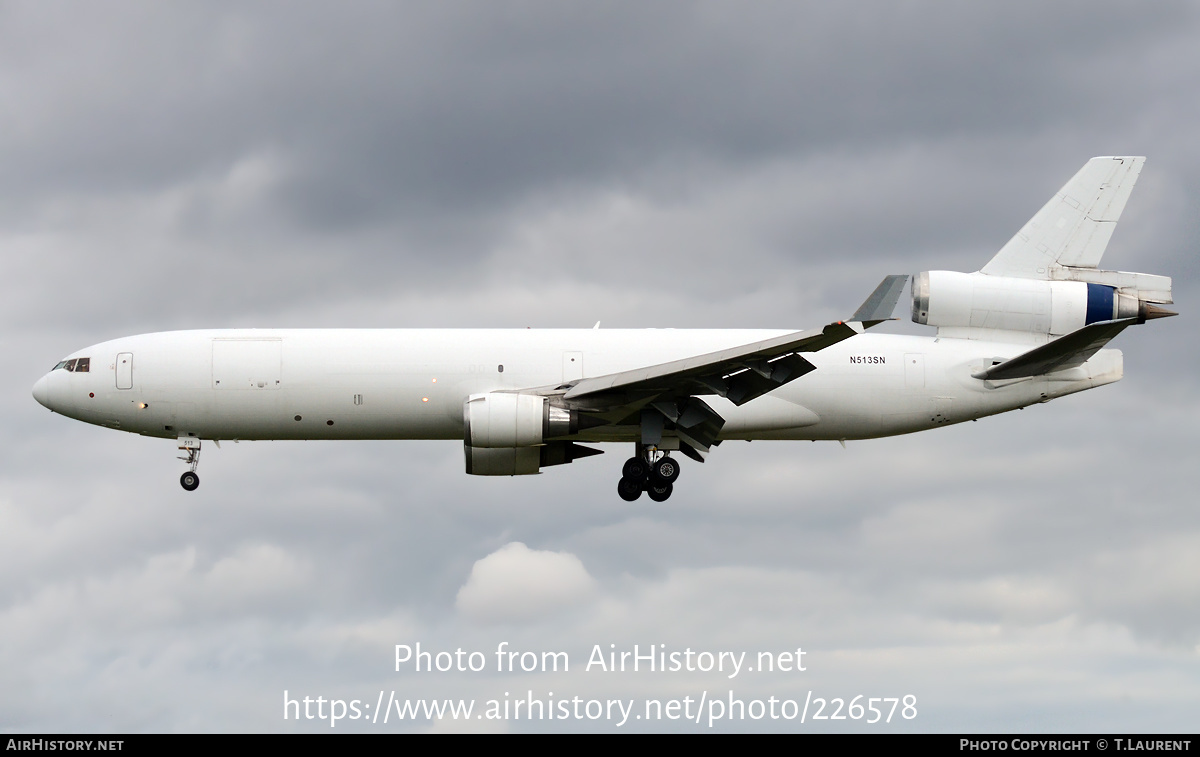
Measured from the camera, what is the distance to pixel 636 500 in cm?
3688

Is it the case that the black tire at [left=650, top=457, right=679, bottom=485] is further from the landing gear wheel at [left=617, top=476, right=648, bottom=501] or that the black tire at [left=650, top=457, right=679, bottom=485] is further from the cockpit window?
the cockpit window

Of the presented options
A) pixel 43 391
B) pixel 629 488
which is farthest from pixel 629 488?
pixel 43 391

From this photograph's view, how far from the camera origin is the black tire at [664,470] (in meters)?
36.4

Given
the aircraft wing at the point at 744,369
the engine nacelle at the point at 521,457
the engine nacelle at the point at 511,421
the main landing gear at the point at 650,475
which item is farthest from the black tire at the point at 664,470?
the engine nacelle at the point at 511,421

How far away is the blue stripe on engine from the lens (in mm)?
37031

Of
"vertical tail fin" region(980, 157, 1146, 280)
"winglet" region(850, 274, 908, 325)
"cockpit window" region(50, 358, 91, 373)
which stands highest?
"vertical tail fin" region(980, 157, 1146, 280)

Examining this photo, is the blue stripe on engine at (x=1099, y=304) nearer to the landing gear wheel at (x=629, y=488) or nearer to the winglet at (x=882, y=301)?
the winglet at (x=882, y=301)

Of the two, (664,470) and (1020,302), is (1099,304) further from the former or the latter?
(664,470)

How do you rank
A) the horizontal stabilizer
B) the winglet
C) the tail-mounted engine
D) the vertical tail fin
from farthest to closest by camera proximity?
1. the vertical tail fin
2. the tail-mounted engine
3. the horizontal stabilizer
4. the winglet

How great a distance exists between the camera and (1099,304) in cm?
3712

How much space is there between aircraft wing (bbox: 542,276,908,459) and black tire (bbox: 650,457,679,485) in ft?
2.49

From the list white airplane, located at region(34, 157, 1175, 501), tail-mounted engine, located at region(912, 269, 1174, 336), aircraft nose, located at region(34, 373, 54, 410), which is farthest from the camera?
aircraft nose, located at region(34, 373, 54, 410)

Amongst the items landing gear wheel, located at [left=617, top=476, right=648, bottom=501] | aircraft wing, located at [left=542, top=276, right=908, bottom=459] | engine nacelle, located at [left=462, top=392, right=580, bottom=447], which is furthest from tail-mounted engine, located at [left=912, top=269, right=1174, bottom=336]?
engine nacelle, located at [left=462, top=392, right=580, bottom=447]

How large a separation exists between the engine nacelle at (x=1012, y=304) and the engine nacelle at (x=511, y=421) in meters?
11.5
